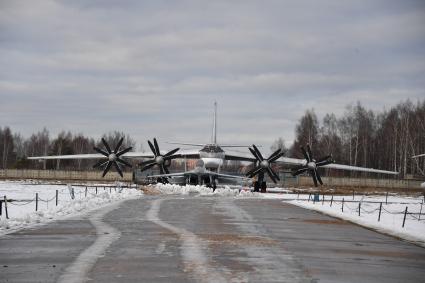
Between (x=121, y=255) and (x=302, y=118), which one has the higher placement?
(x=302, y=118)

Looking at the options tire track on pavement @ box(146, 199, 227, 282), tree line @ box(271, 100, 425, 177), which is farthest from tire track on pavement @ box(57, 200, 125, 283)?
tree line @ box(271, 100, 425, 177)

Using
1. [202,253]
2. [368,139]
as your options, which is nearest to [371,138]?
[368,139]

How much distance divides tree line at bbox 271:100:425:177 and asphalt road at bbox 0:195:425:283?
2428 inches

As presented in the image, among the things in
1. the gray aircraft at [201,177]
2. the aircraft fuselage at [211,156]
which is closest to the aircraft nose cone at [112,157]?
the gray aircraft at [201,177]

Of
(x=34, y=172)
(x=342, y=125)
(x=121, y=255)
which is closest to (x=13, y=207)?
(x=121, y=255)

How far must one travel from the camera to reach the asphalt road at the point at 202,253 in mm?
9672

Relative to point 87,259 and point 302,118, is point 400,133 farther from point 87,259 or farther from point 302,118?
point 87,259

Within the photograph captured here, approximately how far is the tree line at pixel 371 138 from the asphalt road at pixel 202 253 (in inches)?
2428

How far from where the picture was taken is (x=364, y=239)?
1677cm

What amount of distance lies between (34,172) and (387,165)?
51.6 metres

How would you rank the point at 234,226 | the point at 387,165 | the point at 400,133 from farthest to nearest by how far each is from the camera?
the point at 387,165
the point at 400,133
the point at 234,226

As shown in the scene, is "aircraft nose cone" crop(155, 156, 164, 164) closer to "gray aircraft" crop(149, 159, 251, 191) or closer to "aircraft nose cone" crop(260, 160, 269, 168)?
"gray aircraft" crop(149, 159, 251, 191)

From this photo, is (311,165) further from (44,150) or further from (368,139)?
(44,150)

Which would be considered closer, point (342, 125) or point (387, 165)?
point (387, 165)
